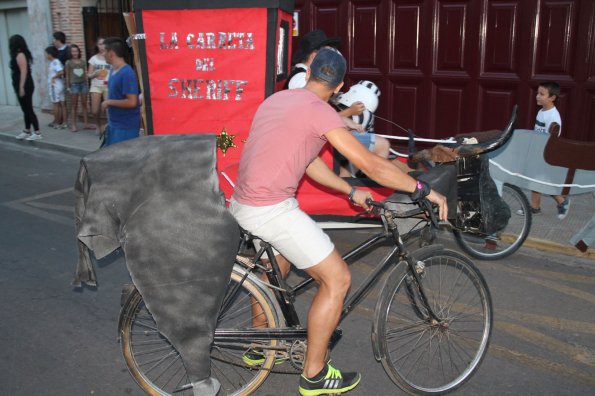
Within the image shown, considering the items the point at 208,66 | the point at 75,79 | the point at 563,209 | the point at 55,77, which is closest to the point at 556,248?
the point at 563,209

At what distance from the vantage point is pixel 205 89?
18.7ft

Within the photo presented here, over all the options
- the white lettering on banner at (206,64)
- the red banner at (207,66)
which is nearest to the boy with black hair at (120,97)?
the red banner at (207,66)

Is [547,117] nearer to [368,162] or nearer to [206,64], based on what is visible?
[206,64]

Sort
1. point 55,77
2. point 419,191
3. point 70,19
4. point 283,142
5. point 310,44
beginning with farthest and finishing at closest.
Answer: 1. point 70,19
2. point 55,77
3. point 310,44
4. point 419,191
5. point 283,142

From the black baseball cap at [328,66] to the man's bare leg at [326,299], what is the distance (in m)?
0.88

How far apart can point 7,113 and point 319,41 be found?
12.9 meters

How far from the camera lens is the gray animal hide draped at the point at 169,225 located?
10.2 ft

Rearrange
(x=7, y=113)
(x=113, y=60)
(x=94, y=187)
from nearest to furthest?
(x=94, y=187), (x=113, y=60), (x=7, y=113)

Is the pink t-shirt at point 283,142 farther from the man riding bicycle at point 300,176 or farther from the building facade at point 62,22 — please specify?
the building facade at point 62,22

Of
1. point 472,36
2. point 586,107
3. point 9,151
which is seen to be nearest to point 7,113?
point 9,151

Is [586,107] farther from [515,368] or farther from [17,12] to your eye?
[17,12]

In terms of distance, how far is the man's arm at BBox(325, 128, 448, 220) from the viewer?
3236mm

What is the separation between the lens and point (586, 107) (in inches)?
331

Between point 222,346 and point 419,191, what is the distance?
1.31m
